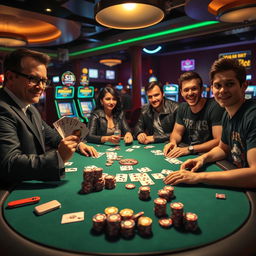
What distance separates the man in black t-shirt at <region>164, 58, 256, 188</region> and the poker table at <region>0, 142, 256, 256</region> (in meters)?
0.08

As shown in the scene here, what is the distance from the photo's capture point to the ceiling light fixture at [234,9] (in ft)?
14.2

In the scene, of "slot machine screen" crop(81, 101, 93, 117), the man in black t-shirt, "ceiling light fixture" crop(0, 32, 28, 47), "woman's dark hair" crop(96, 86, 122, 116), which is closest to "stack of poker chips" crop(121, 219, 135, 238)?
the man in black t-shirt

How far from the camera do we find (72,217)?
4.11 feet

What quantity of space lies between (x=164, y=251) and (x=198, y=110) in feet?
7.53

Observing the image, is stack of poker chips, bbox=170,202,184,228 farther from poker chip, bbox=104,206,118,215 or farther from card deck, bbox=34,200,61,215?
card deck, bbox=34,200,61,215

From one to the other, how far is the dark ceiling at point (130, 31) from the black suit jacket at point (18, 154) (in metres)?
2.10

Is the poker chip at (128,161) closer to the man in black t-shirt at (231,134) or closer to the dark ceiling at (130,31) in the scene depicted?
the man in black t-shirt at (231,134)

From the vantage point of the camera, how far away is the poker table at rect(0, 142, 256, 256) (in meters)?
1.00

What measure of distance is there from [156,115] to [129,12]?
5.78 feet

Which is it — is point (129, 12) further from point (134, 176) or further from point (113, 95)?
point (134, 176)

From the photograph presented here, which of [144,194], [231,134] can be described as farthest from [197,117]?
[144,194]

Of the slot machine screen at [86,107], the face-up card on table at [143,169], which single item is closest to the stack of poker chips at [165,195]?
the face-up card on table at [143,169]

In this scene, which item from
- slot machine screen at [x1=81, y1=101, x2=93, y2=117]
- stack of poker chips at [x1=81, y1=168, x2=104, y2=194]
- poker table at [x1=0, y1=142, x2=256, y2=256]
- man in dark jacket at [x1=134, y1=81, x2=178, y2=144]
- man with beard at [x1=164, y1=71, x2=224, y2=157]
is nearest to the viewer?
poker table at [x1=0, y1=142, x2=256, y2=256]

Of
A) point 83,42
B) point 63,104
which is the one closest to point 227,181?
point 63,104
